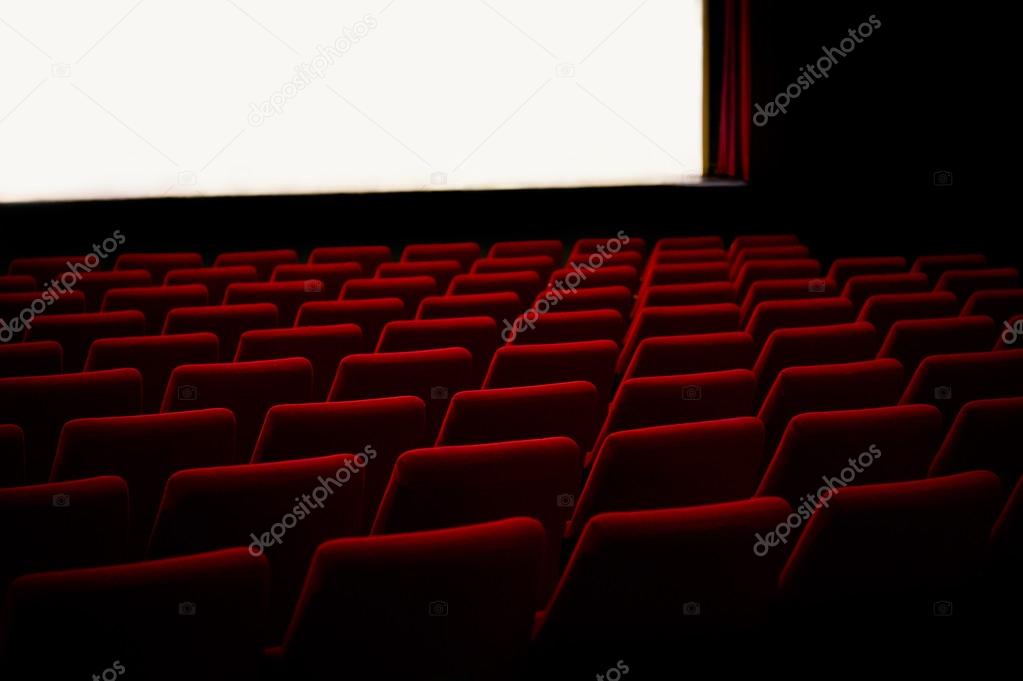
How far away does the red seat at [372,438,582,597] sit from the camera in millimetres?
1878

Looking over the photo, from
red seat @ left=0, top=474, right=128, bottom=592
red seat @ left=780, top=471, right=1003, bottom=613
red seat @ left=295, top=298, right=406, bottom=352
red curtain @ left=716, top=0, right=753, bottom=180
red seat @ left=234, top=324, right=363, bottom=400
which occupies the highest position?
red curtain @ left=716, top=0, right=753, bottom=180

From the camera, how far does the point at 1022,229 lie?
7.07 metres

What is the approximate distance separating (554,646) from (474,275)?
2765mm

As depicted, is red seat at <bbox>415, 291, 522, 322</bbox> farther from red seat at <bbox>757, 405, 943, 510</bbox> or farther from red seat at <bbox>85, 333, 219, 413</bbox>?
red seat at <bbox>757, 405, 943, 510</bbox>

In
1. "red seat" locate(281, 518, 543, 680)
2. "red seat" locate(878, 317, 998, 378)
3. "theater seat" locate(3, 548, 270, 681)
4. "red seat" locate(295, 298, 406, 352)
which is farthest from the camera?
"red seat" locate(295, 298, 406, 352)

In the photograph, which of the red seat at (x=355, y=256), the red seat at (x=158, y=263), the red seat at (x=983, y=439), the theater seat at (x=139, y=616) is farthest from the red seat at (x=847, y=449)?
the red seat at (x=158, y=263)

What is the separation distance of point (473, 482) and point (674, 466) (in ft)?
1.52

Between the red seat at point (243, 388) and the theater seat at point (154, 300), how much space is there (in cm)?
144

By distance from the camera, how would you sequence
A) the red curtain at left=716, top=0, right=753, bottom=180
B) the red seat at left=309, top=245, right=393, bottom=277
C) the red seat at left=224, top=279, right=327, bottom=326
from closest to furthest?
the red seat at left=224, top=279, right=327, bottom=326 → the red seat at left=309, top=245, right=393, bottom=277 → the red curtain at left=716, top=0, right=753, bottom=180

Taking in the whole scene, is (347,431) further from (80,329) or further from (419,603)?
(80,329)

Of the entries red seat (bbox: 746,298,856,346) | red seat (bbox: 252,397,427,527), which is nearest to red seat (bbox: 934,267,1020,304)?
red seat (bbox: 746,298,856,346)

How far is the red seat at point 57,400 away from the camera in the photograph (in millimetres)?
2572

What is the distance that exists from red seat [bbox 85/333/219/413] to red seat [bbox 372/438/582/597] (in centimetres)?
142

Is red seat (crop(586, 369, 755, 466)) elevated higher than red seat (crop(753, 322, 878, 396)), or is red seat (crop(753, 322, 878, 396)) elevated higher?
red seat (crop(753, 322, 878, 396))
